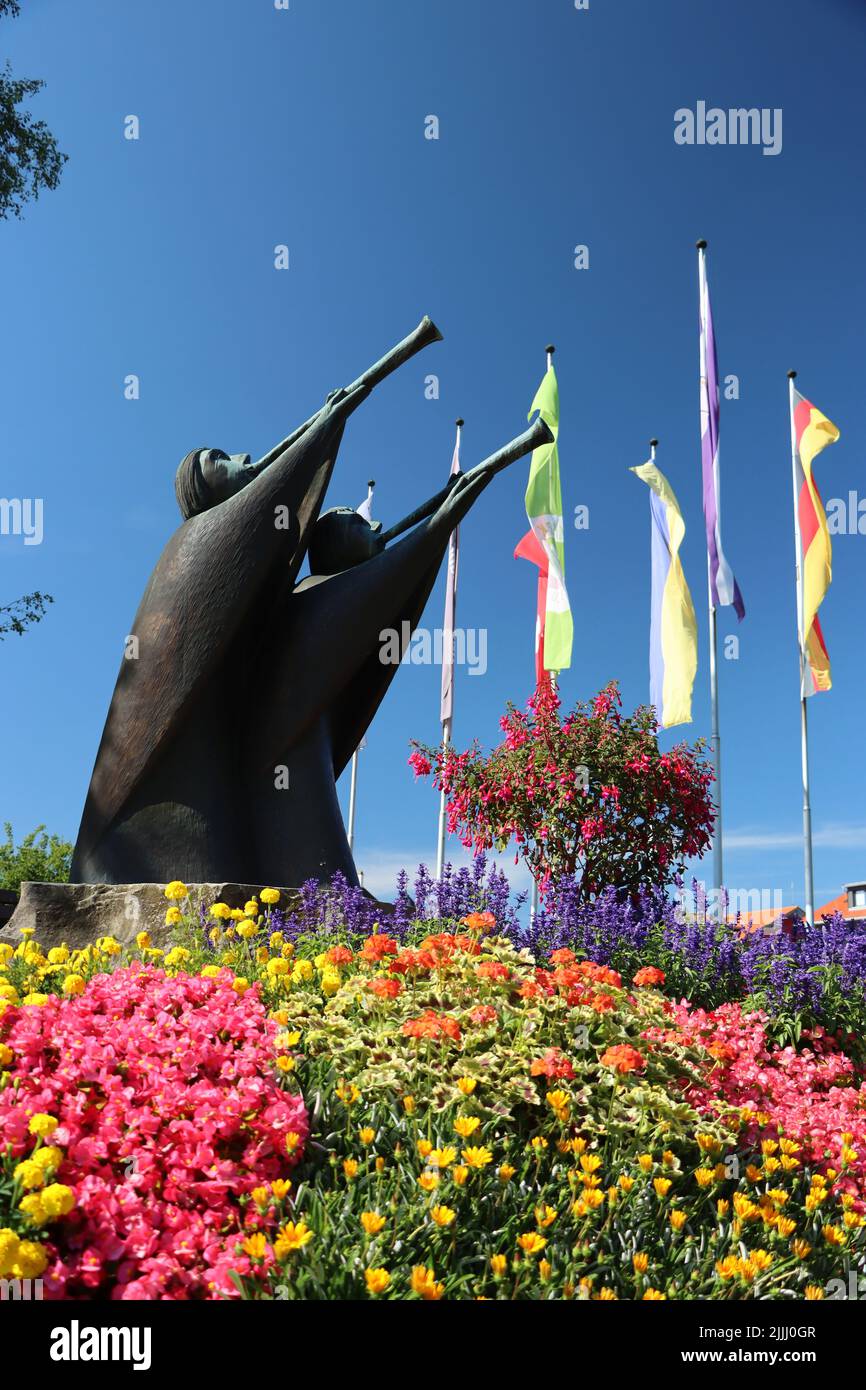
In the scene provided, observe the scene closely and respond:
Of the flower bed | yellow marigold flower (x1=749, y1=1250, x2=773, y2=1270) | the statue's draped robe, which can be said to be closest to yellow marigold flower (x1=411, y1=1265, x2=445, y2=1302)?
the flower bed

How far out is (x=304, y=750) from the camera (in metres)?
6.30

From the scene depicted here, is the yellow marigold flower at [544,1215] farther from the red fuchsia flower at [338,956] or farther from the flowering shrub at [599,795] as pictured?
the flowering shrub at [599,795]

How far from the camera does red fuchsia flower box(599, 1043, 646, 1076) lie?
8.34ft

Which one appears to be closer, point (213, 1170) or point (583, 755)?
point (213, 1170)

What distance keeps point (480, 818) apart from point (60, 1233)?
32.4 ft

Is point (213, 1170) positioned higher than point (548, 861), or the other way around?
point (548, 861)

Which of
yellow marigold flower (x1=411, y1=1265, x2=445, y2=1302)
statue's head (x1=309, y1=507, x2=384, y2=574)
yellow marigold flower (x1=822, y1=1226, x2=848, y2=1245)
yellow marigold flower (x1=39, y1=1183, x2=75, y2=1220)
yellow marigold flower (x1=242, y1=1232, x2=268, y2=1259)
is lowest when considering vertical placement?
yellow marigold flower (x1=822, y1=1226, x2=848, y2=1245)

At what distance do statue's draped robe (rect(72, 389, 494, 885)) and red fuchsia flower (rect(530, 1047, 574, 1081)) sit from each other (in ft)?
11.4

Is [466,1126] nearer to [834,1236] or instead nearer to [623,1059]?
[623,1059]

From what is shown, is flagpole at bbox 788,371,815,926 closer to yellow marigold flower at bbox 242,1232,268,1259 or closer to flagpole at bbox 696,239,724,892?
flagpole at bbox 696,239,724,892

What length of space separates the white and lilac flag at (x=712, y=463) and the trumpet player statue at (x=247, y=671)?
8.34 metres
